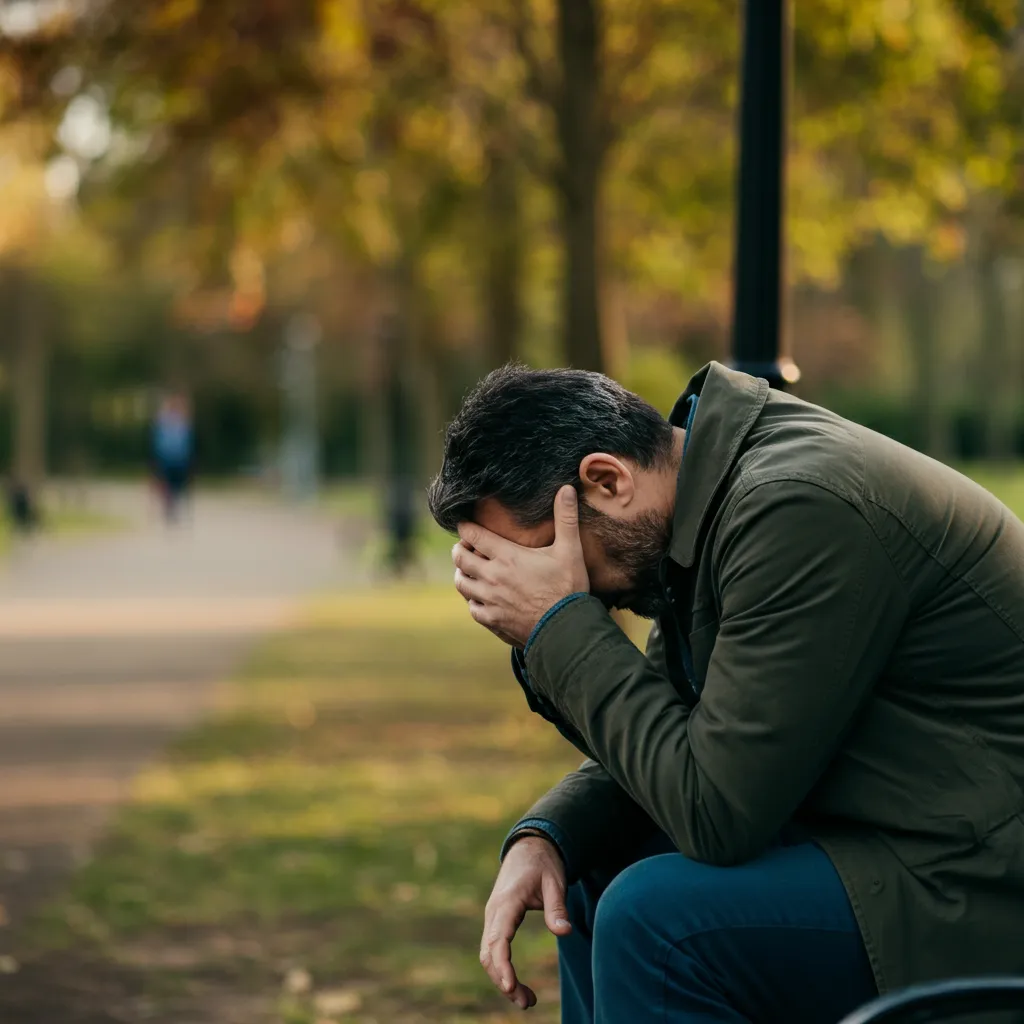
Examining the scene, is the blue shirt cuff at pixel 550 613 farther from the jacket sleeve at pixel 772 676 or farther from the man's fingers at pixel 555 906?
the man's fingers at pixel 555 906

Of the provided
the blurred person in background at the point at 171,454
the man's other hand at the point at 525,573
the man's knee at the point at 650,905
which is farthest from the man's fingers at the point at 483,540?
the blurred person in background at the point at 171,454

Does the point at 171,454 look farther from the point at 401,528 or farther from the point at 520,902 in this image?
the point at 520,902

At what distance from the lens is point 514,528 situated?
2.65 m

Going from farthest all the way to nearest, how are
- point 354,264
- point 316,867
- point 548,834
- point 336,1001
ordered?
point 354,264 → point 316,867 → point 336,1001 → point 548,834

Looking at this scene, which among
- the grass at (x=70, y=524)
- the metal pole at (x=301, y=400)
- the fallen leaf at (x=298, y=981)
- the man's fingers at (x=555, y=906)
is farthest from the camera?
the metal pole at (x=301, y=400)

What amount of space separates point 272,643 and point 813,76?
5528 mm

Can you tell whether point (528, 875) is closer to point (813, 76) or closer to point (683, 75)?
point (813, 76)

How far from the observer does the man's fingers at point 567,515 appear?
2.61 metres

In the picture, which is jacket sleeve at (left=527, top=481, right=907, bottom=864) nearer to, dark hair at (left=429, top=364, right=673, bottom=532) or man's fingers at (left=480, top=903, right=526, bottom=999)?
dark hair at (left=429, top=364, right=673, bottom=532)

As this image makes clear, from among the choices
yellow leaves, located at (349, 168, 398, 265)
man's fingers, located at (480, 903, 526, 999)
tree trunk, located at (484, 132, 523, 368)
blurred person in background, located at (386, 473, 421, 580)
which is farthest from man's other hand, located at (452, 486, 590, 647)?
blurred person in background, located at (386, 473, 421, 580)

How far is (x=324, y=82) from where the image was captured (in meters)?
10.2

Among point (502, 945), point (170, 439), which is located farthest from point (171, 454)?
point (502, 945)

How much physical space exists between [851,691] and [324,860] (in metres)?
4.05

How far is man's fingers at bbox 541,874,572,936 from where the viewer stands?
9.07 ft
